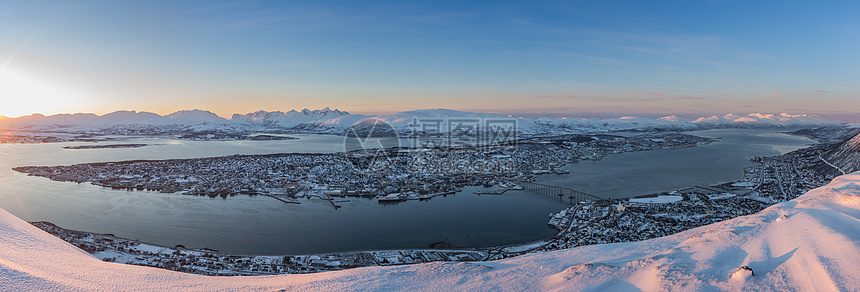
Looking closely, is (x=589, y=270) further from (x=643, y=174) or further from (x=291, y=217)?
(x=643, y=174)

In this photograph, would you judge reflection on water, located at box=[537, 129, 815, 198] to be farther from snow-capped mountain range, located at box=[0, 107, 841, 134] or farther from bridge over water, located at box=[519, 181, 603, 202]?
snow-capped mountain range, located at box=[0, 107, 841, 134]

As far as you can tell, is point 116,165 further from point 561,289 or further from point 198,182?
point 561,289

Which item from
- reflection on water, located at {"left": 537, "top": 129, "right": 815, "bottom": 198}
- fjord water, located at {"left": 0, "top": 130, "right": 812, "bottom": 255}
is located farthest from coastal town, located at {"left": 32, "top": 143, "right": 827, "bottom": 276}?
reflection on water, located at {"left": 537, "top": 129, "right": 815, "bottom": 198}

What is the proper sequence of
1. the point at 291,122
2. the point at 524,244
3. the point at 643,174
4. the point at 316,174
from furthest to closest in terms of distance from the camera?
the point at 291,122 → the point at 643,174 → the point at 316,174 → the point at 524,244

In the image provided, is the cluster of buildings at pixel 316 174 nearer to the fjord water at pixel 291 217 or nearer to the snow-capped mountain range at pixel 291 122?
the fjord water at pixel 291 217

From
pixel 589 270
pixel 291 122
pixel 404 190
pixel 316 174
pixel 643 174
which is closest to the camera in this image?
pixel 589 270

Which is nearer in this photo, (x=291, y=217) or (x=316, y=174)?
(x=291, y=217)

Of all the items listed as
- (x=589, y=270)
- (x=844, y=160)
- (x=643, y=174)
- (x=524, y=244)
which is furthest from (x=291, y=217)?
(x=844, y=160)
